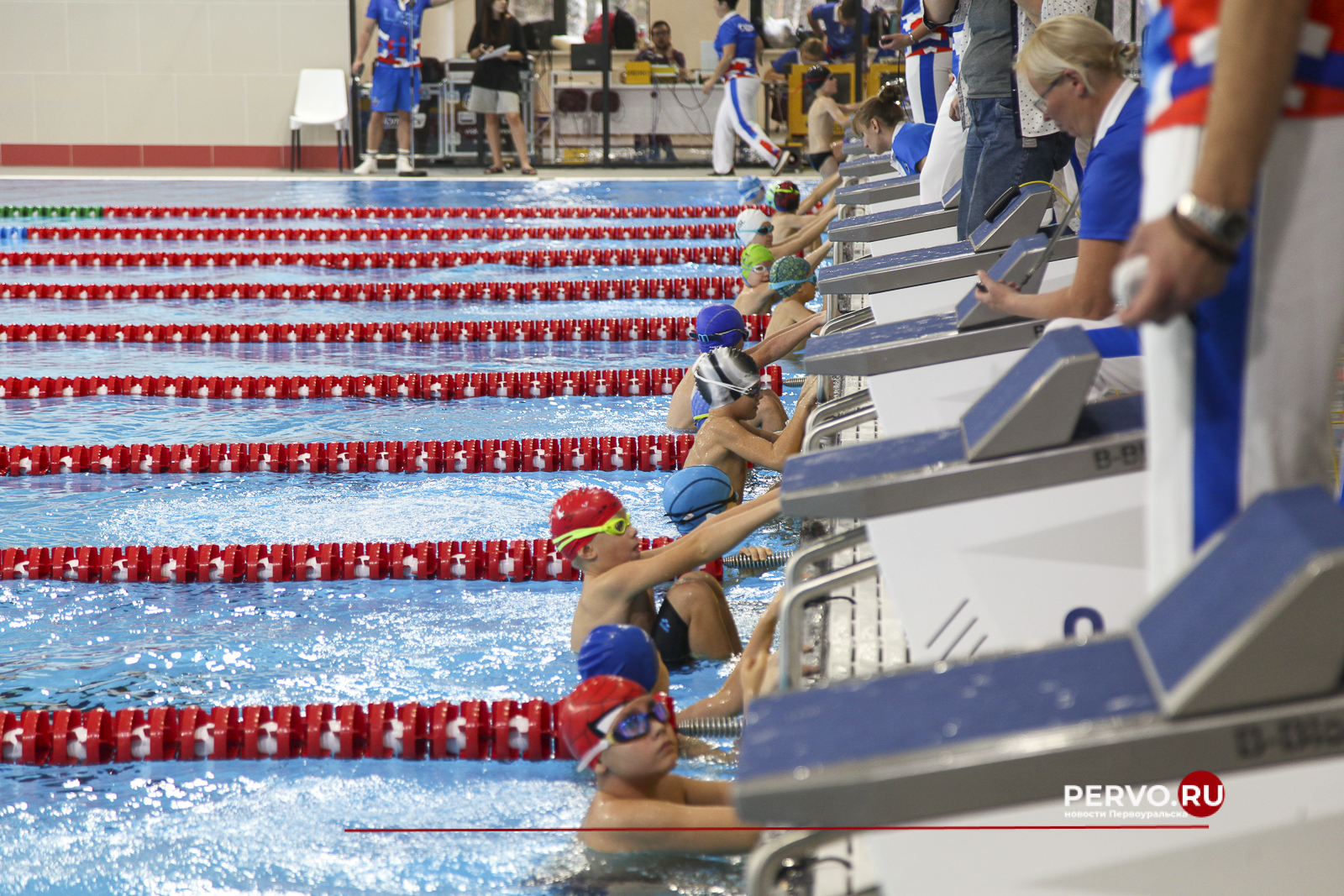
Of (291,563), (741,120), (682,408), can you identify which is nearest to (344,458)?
(291,563)

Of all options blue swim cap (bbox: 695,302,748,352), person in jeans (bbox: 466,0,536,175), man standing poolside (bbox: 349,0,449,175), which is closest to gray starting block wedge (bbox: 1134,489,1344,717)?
blue swim cap (bbox: 695,302,748,352)

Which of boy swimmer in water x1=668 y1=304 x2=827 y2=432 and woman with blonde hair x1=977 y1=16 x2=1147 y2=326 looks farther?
boy swimmer in water x1=668 y1=304 x2=827 y2=432

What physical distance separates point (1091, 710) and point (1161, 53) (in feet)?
2.43

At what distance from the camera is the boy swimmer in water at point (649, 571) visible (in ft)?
10.6

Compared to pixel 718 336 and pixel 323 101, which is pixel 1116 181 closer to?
pixel 718 336

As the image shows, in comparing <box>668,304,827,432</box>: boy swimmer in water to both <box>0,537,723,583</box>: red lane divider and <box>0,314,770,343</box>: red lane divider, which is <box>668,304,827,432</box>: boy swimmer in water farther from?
<box>0,314,770,343</box>: red lane divider

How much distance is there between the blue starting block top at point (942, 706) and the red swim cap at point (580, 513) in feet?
6.29

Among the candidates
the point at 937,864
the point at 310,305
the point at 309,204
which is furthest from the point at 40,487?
the point at 309,204

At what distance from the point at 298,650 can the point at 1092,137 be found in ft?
8.49

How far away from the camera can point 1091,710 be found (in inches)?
50.7

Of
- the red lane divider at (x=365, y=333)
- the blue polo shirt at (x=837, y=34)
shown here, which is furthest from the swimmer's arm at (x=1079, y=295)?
the blue polo shirt at (x=837, y=34)

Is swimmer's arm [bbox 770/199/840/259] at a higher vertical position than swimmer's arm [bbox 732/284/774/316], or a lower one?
higher

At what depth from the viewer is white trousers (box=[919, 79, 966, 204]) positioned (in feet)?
18.0

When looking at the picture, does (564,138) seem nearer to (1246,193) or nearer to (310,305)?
(310,305)
